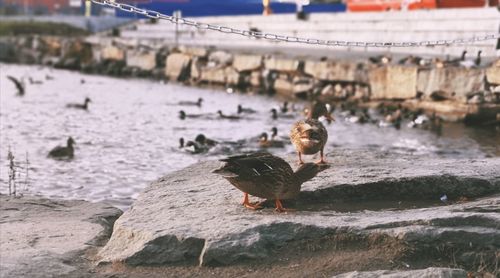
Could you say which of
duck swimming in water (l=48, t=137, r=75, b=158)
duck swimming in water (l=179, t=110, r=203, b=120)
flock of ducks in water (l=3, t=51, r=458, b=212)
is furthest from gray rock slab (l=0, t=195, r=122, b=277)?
duck swimming in water (l=179, t=110, r=203, b=120)

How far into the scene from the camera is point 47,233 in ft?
21.8

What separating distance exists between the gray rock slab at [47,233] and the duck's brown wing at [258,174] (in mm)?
1508

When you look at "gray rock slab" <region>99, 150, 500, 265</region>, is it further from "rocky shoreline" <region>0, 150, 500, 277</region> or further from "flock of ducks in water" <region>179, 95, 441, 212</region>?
"flock of ducks in water" <region>179, 95, 441, 212</region>

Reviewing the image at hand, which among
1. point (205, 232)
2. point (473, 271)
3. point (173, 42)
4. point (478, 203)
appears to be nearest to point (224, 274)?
point (205, 232)

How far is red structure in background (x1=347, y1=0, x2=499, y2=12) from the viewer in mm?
26156

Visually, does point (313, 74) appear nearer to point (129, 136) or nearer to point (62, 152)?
point (129, 136)

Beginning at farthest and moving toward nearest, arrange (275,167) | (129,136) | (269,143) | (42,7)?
(42,7)
(129,136)
(269,143)
(275,167)

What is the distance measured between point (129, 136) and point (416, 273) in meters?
12.5

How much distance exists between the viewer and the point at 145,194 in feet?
23.1

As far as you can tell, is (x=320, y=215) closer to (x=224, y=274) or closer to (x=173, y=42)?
(x=224, y=274)

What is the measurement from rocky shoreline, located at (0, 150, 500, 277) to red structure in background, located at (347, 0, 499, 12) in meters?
20.3

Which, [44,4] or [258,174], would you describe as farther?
[44,4]

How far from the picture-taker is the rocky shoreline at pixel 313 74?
58.5 ft

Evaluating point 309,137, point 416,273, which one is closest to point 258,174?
point 416,273
